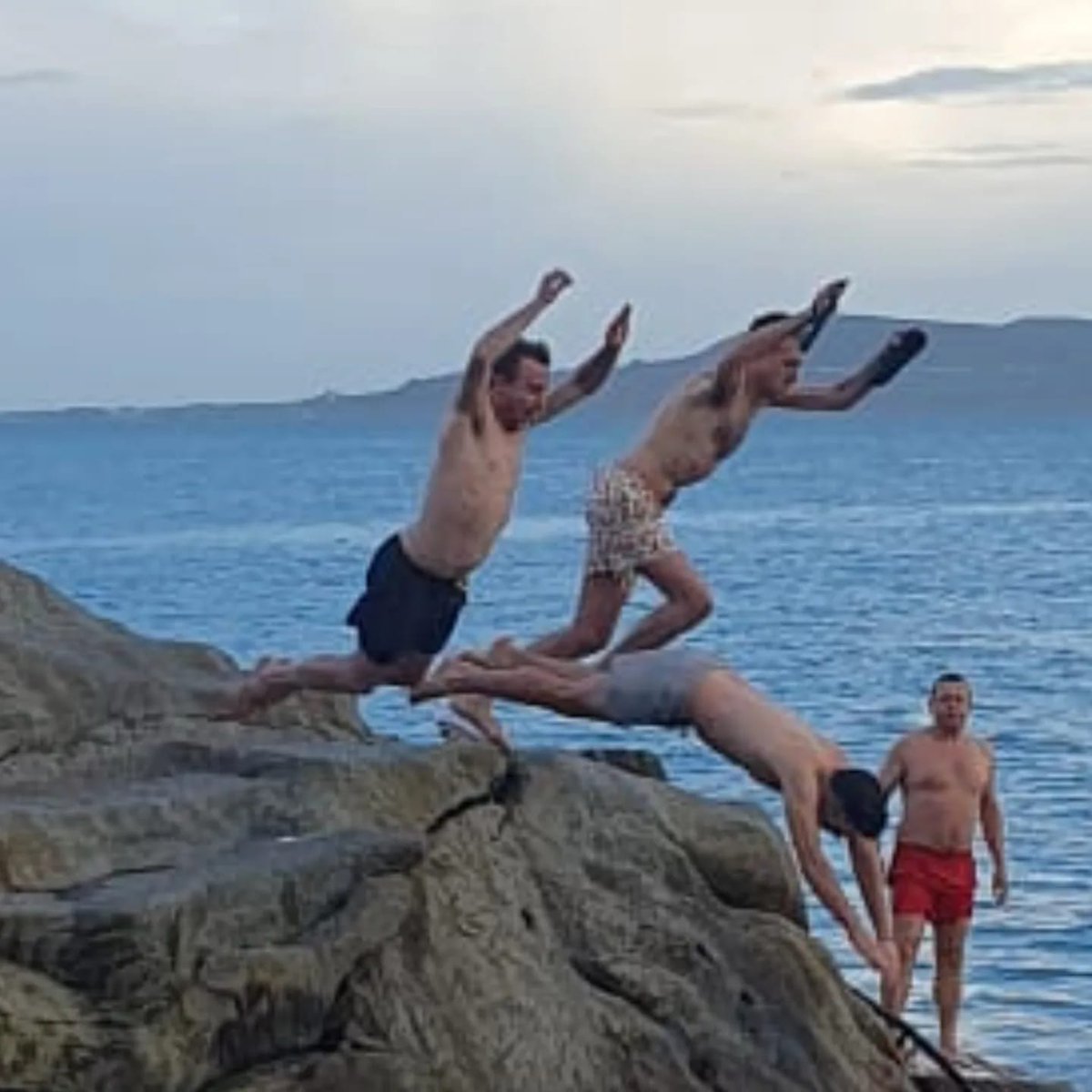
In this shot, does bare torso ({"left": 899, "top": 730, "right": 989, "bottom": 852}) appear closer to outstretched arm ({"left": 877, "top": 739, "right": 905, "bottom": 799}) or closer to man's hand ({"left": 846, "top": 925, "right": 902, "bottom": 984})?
outstretched arm ({"left": 877, "top": 739, "right": 905, "bottom": 799})

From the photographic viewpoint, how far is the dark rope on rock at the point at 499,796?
11.3 metres

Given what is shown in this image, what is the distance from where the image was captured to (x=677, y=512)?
104m

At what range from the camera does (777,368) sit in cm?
1239

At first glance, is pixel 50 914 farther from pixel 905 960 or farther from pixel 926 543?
pixel 926 543

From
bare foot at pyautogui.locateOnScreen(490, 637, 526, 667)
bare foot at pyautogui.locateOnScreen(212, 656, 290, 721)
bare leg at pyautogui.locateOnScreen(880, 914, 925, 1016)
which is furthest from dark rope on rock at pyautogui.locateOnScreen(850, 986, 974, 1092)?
bare foot at pyautogui.locateOnScreen(212, 656, 290, 721)

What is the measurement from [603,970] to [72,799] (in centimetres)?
206

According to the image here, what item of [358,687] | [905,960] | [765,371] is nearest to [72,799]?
[358,687]

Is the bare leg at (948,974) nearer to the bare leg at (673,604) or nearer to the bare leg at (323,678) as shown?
the bare leg at (673,604)

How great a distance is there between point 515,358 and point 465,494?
2.39ft

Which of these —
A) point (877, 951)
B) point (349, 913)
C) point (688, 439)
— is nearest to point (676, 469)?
point (688, 439)

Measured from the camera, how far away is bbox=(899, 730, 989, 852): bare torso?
14836 mm

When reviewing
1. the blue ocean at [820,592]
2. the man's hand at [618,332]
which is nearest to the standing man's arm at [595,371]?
the man's hand at [618,332]

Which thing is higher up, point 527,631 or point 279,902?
point 279,902

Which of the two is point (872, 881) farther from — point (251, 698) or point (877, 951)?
point (251, 698)
